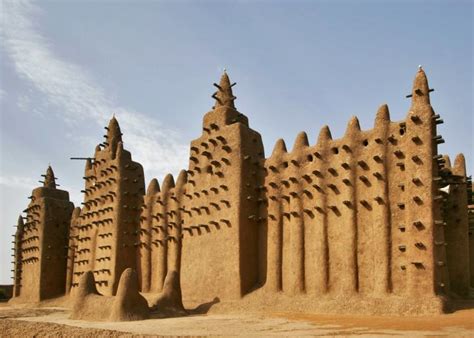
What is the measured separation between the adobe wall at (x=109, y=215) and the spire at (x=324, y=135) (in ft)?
45.3

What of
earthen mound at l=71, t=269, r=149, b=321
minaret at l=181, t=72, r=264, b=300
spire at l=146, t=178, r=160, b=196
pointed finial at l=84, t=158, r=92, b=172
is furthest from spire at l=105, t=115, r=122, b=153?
earthen mound at l=71, t=269, r=149, b=321

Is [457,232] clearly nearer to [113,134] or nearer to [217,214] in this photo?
[217,214]

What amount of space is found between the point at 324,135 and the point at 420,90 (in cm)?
450

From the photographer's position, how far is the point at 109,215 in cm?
3344

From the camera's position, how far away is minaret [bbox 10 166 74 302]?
37625 mm

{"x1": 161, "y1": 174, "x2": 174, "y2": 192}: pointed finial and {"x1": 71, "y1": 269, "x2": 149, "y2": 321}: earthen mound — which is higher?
{"x1": 161, "y1": 174, "x2": 174, "y2": 192}: pointed finial

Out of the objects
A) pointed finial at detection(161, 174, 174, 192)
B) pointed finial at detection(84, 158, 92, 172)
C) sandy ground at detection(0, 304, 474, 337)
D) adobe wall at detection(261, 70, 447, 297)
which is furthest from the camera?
pointed finial at detection(84, 158, 92, 172)

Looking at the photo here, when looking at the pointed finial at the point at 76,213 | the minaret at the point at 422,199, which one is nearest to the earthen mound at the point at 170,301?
the minaret at the point at 422,199

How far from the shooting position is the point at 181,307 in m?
24.2

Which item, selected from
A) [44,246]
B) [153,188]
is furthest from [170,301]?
[44,246]

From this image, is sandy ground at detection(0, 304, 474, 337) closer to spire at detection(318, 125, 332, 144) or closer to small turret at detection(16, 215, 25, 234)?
spire at detection(318, 125, 332, 144)

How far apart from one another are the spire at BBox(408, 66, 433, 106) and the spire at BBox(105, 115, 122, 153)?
2084cm

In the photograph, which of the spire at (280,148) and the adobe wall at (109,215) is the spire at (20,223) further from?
the spire at (280,148)

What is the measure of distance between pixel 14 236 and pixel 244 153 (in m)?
26.2
